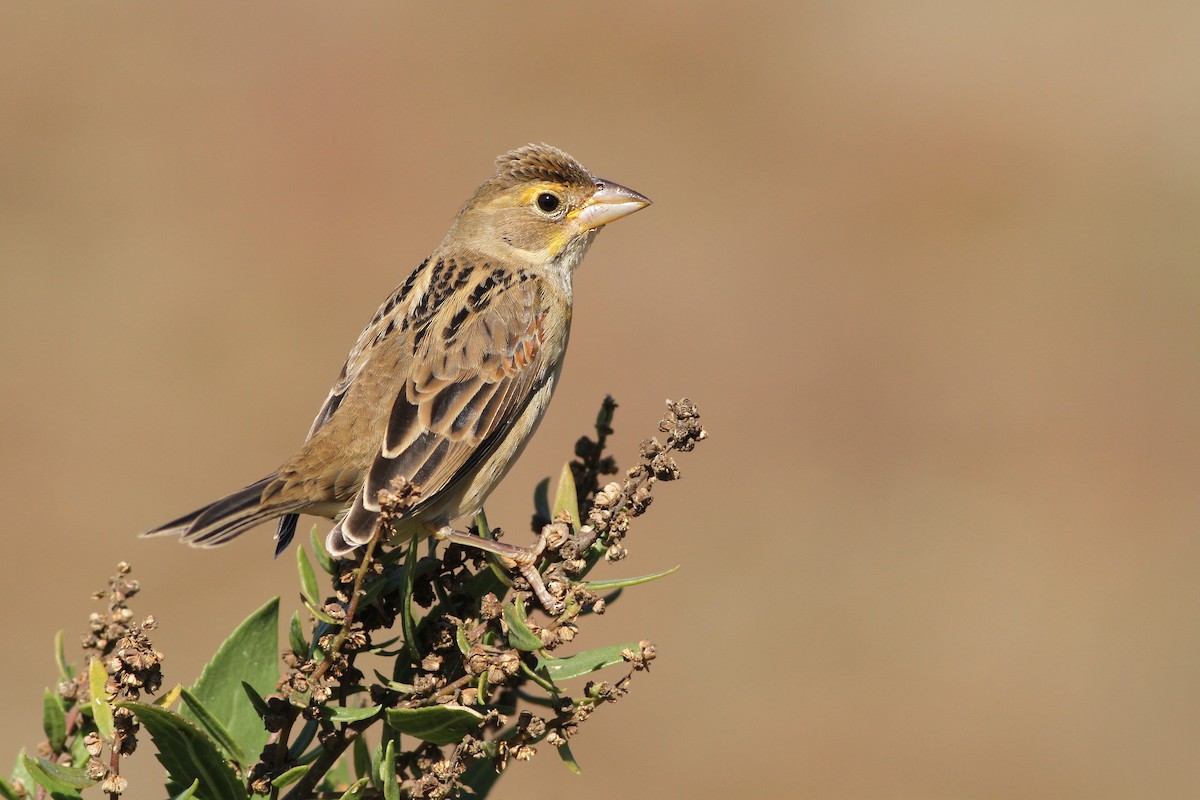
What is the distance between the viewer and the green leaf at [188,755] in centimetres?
270

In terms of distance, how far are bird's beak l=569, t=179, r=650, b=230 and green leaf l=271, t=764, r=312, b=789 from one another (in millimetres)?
3375

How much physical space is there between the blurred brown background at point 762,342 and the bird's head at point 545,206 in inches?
207

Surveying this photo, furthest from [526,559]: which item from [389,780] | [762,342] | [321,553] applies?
[762,342]

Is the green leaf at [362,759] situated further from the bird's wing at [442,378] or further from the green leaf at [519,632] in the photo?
the bird's wing at [442,378]

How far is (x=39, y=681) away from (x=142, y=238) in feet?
19.7

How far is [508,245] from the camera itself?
5.81 m

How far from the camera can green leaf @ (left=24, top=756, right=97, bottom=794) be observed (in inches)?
111

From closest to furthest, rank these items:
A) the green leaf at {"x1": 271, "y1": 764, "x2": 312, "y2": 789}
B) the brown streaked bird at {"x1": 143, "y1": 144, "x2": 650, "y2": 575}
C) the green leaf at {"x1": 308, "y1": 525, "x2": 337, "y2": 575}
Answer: the green leaf at {"x1": 271, "y1": 764, "x2": 312, "y2": 789}
the green leaf at {"x1": 308, "y1": 525, "x2": 337, "y2": 575}
the brown streaked bird at {"x1": 143, "y1": 144, "x2": 650, "y2": 575}

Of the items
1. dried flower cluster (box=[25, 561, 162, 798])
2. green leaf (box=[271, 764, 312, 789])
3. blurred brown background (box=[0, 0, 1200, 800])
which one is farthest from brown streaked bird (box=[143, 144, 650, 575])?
blurred brown background (box=[0, 0, 1200, 800])

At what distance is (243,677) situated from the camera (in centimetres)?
329

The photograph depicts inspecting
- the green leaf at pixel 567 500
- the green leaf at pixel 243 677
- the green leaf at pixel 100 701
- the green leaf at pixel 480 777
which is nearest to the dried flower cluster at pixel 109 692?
the green leaf at pixel 100 701

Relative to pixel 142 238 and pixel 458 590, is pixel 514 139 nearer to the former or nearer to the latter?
pixel 142 238

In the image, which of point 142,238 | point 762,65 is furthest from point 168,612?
point 762,65

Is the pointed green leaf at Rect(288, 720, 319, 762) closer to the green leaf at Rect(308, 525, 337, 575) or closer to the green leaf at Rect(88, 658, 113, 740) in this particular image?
the green leaf at Rect(88, 658, 113, 740)
